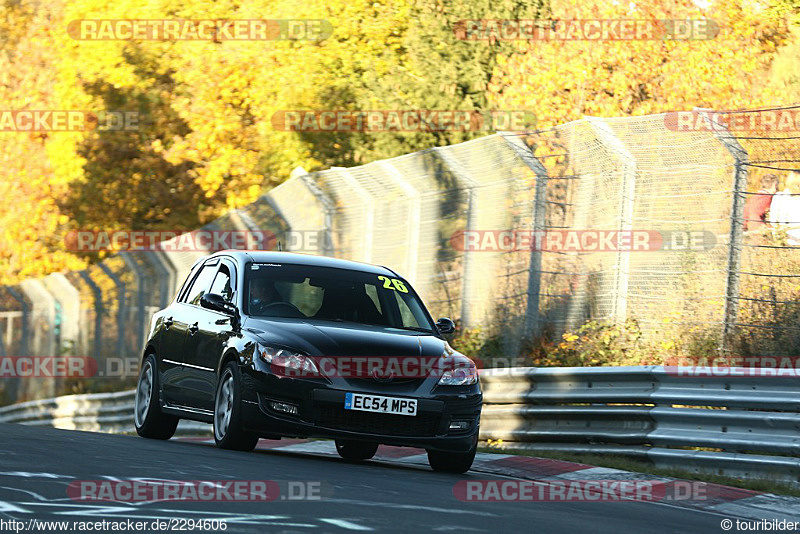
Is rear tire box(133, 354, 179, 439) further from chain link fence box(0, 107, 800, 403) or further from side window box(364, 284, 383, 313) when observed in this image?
chain link fence box(0, 107, 800, 403)

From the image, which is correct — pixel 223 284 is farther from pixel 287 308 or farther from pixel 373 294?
pixel 373 294

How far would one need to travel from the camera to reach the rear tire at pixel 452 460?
1135 centimetres

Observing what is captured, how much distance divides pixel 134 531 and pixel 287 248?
15.1 m

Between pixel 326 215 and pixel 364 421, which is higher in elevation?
pixel 326 215

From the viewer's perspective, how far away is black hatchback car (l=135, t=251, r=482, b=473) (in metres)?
10.8

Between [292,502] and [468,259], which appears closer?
[292,502]

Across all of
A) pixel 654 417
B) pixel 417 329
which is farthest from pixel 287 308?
pixel 654 417

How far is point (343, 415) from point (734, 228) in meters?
4.39

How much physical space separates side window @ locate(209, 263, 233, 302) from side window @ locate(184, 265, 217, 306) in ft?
0.73

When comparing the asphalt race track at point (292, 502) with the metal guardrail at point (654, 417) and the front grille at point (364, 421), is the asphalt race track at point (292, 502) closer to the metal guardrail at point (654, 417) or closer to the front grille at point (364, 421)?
the front grille at point (364, 421)

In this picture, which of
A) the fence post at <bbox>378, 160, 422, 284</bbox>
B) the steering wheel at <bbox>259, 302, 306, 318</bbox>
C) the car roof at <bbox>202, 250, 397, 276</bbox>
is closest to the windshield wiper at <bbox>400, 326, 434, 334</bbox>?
the car roof at <bbox>202, 250, 397, 276</bbox>

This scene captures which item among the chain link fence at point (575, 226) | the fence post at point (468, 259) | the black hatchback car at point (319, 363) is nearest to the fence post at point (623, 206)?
the chain link fence at point (575, 226)

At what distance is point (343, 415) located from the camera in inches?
426

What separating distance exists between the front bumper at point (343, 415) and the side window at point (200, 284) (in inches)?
91.0
